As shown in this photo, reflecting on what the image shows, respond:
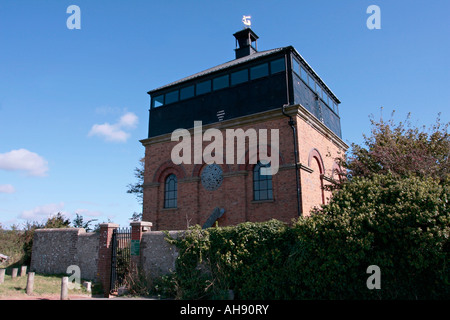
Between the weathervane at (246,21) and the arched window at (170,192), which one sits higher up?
the weathervane at (246,21)

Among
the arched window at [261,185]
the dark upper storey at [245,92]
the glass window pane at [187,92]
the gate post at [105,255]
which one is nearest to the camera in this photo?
the gate post at [105,255]

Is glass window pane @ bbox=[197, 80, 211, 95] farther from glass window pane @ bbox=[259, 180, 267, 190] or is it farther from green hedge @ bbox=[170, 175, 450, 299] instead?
green hedge @ bbox=[170, 175, 450, 299]

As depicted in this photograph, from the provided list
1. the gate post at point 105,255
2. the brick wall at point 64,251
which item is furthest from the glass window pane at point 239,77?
the brick wall at point 64,251

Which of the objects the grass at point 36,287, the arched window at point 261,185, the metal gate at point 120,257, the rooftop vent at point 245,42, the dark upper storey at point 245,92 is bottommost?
the grass at point 36,287

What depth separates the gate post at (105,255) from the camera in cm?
1145

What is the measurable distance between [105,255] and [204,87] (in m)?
9.62

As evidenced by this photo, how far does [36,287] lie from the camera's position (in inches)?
411

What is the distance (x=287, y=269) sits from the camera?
8375mm

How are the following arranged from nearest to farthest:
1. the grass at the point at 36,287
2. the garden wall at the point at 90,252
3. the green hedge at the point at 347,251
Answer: the green hedge at the point at 347,251 → the grass at the point at 36,287 → the garden wall at the point at 90,252

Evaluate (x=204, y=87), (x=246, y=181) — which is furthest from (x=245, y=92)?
(x=246, y=181)

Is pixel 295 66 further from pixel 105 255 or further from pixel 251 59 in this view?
pixel 105 255

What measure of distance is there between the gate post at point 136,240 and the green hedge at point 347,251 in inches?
90.9

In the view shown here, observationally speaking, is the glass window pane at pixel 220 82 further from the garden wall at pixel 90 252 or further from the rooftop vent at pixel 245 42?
the garden wall at pixel 90 252
